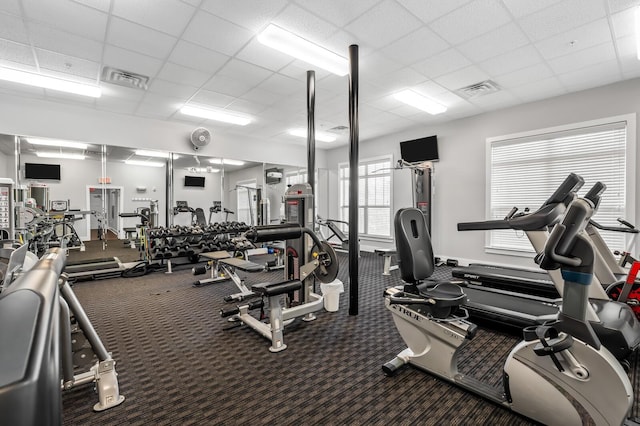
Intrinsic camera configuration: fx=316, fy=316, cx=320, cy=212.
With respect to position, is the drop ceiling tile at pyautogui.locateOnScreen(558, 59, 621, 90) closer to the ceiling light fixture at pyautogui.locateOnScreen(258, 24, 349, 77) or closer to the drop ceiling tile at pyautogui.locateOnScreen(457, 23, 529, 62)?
the drop ceiling tile at pyautogui.locateOnScreen(457, 23, 529, 62)

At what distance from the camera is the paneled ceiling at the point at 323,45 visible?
115 inches

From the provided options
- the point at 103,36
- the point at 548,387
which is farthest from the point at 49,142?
the point at 548,387

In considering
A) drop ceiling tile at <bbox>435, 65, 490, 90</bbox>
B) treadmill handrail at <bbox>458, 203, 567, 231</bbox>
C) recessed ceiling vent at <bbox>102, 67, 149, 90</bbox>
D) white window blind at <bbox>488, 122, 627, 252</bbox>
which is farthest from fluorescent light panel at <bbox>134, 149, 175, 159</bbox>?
white window blind at <bbox>488, 122, 627, 252</bbox>

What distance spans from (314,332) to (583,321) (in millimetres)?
2084

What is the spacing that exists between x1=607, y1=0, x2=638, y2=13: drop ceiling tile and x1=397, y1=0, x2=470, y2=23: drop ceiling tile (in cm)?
131

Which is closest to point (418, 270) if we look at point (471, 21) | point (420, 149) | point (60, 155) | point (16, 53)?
point (471, 21)

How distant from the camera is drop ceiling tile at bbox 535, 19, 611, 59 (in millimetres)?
3213

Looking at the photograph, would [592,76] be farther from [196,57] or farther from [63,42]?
[63,42]

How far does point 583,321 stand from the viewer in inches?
62.7

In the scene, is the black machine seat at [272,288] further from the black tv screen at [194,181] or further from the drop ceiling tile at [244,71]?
the black tv screen at [194,181]

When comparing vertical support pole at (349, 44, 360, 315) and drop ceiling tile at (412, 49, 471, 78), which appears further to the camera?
drop ceiling tile at (412, 49, 471, 78)

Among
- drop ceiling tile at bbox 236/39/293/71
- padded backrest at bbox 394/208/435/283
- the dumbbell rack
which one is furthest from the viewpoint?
the dumbbell rack

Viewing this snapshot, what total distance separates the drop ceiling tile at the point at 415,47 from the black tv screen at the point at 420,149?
9.71 feet

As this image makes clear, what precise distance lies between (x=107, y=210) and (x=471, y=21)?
255 inches
